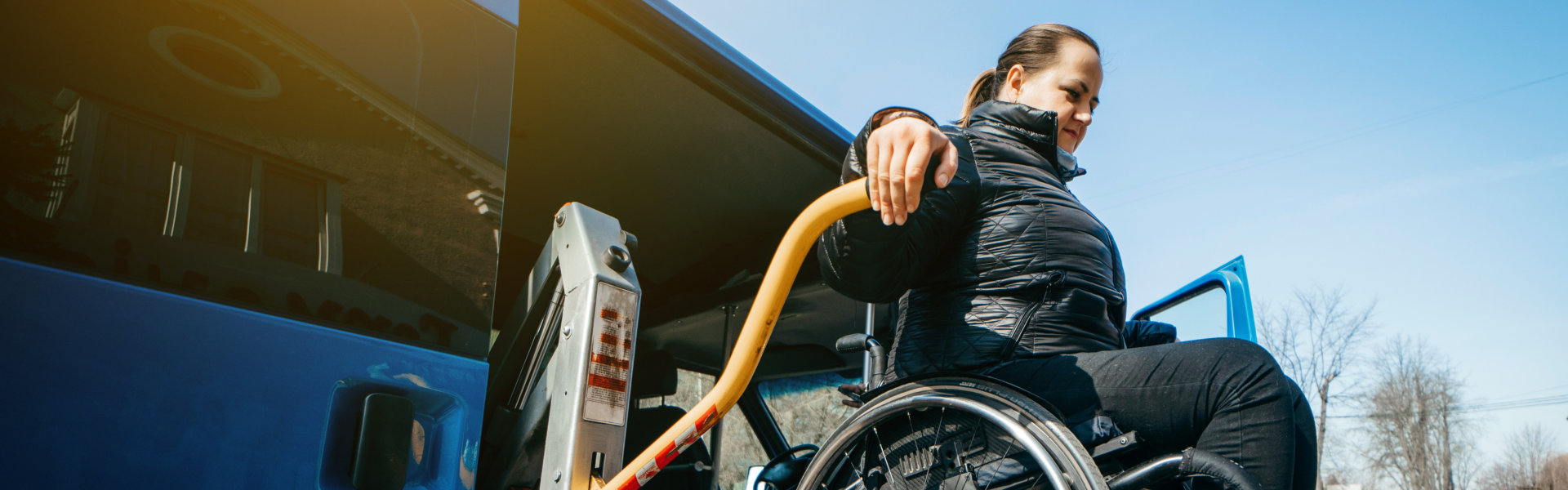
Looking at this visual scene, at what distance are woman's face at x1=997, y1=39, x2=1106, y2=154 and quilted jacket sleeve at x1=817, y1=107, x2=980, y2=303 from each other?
470mm

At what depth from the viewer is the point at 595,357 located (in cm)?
168

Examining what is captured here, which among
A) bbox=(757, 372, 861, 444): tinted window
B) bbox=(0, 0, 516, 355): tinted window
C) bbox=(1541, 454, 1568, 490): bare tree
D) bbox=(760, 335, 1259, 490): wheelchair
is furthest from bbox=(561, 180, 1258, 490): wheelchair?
bbox=(1541, 454, 1568, 490): bare tree

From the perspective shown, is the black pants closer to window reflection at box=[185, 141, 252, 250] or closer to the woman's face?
the woman's face

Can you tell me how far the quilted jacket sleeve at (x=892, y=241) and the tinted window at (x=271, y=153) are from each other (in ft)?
2.09

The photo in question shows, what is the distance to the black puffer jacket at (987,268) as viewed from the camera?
1.57 meters

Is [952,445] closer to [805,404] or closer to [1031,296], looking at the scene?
[1031,296]

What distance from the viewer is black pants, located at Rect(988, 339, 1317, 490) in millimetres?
1348

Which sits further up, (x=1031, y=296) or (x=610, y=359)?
(x=1031, y=296)

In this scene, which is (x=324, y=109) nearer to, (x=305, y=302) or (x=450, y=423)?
(x=305, y=302)

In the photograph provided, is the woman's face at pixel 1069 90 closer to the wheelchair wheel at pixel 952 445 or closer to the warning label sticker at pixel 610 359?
the wheelchair wheel at pixel 952 445

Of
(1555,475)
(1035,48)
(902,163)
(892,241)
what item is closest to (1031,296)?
(892,241)

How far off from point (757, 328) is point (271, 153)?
2.56ft

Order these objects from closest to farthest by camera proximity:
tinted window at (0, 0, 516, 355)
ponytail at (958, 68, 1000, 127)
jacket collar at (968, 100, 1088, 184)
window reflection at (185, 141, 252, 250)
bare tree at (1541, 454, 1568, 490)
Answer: tinted window at (0, 0, 516, 355)
window reflection at (185, 141, 252, 250)
jacket collar at (968, 100, 1088, 184)
ponytail at (958, 68, 1000, 127)
bare tree at (1541, 454, 1568, 490)

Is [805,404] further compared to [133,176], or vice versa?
[805,404]
